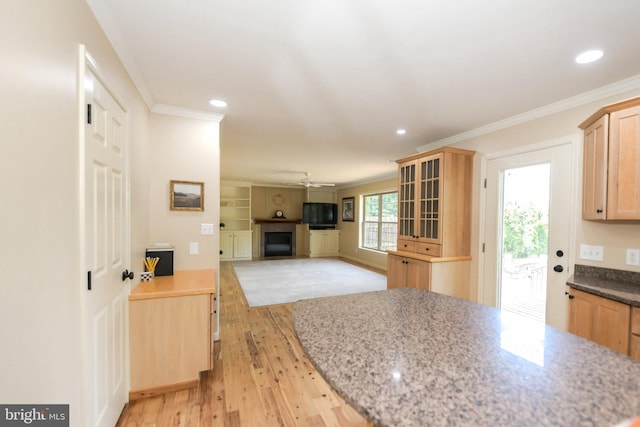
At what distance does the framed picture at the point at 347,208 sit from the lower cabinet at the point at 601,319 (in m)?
6.57

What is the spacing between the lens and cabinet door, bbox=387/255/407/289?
3.50 meters

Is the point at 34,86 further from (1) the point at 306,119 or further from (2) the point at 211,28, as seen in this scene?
(1) the point at 306,119

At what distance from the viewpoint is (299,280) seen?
5.66 metres

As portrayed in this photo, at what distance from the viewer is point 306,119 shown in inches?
115

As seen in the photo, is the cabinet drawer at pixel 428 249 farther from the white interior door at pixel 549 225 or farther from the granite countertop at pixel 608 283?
the granite countertop at pixel 608 283

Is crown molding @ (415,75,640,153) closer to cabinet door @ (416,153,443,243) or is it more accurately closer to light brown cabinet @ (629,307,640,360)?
cabinet door @ (416,153,443,243)

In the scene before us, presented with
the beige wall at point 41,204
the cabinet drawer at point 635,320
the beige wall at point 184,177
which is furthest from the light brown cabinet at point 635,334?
the beige wall at point 184,177

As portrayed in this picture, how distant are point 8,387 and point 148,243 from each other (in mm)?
1948

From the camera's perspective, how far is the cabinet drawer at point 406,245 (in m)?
3.55

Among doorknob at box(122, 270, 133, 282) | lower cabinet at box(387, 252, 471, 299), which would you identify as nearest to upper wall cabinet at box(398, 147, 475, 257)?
lower cabinet at box(387, 252, 471, 299)

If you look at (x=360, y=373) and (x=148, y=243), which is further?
(x=148, y=243)

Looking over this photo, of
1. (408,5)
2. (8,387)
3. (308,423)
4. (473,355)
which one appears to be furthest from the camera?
(308,423)

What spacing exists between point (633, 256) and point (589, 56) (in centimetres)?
148

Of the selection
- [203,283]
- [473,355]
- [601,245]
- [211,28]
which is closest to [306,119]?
[211,28]
